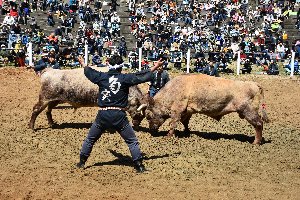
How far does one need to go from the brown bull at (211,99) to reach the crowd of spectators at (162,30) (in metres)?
10.7

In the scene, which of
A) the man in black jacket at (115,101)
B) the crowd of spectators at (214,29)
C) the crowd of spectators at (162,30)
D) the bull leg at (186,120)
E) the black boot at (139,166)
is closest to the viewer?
the man in black jacket at (115,101)

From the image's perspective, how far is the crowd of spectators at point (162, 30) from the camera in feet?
84.8

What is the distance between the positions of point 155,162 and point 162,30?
70.6 ft

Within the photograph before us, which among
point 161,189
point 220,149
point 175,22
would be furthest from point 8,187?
point 175,22

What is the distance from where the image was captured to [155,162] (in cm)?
1019

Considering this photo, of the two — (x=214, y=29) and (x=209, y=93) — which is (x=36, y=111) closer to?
(x=209, y=93)

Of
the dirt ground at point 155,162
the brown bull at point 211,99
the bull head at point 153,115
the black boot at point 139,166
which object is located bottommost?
the dirt ground at point 155,162

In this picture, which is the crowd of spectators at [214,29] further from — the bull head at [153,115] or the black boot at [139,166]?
the black boot at [139,166]

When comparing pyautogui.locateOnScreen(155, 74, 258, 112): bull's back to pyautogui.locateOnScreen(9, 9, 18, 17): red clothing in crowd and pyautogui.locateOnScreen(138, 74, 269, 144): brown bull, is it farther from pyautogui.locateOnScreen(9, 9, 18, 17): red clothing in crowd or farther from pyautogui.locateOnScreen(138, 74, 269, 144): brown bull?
pyautogui.locateOnScreen(9, 9, 18, 17): red clothing in crowd

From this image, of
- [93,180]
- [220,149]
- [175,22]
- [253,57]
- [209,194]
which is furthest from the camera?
[175,22]

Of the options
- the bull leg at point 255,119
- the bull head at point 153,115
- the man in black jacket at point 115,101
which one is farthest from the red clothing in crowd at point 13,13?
the man in black jacket at point 115,101

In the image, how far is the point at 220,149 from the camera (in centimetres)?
1150

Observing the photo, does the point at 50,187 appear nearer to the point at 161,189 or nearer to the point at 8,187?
the point at 8,187

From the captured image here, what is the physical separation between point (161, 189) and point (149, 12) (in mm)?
26251
